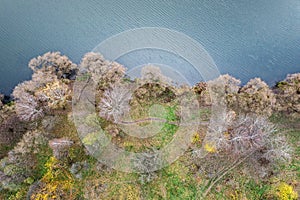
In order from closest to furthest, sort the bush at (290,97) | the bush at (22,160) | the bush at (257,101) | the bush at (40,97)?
the bush at (22,160) → the bush at (257,101) → the bush at (40,97) → the bush at (290,97)

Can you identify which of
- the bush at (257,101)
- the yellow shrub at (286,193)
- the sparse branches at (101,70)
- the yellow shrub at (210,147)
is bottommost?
the yellow shrub at (286,193)

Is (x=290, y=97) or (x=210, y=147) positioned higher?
(x=290, y=97)

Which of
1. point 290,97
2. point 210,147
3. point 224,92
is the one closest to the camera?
point 210,147

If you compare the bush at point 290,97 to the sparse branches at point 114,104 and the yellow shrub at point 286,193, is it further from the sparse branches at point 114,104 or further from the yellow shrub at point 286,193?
the sparse branches at point 114,104

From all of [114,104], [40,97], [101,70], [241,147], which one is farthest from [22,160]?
[241,147]

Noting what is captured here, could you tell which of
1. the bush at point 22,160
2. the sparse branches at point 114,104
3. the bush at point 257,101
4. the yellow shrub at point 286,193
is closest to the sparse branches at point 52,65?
the sparse branches at point 114,104

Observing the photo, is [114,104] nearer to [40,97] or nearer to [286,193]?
[40,97]

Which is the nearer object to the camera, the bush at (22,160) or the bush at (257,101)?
the bush at (22,160)

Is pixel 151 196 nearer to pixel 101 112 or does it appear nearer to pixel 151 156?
pixel 151 156

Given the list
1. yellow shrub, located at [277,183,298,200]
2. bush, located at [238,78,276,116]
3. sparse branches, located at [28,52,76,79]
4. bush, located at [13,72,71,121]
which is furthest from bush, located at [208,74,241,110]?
sparse branches, located at [28,52,76,79]

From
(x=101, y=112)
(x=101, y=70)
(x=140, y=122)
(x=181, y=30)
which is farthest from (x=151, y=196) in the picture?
(x=181, y=30)

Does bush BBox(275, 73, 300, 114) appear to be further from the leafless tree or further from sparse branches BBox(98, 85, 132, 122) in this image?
sparse branches BBox(98, 85, 132, 122)

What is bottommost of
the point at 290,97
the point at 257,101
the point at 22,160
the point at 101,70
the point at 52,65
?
the point at 22,160
